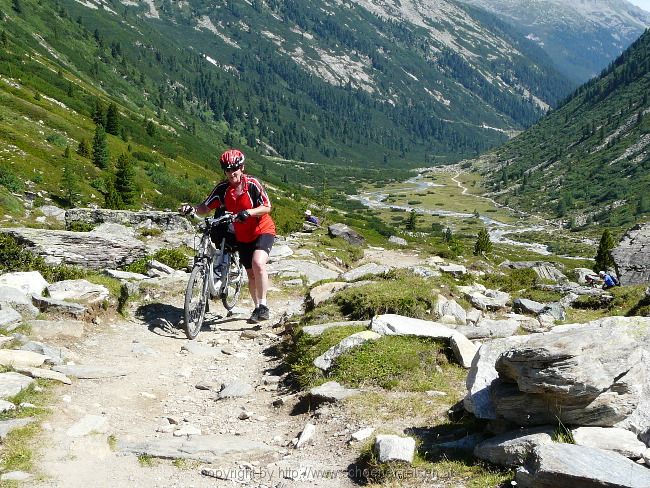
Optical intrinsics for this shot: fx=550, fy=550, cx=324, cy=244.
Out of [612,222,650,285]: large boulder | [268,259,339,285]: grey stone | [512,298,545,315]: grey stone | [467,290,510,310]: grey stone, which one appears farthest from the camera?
[612,222,650,285]: large boulder

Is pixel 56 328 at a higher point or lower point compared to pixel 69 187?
higher

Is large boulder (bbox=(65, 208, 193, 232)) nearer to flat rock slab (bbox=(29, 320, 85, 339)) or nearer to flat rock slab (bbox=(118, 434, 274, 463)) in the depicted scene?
flat rock slab (bbox=(29, 320, 85, 339))

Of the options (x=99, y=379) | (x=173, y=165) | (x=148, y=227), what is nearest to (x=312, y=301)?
(x=99, y=379)

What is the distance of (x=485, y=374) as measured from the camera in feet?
23.1

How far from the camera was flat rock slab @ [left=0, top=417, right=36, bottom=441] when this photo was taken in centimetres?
632

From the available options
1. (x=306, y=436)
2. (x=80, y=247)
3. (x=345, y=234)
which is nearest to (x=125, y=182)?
(x=345, y=234)

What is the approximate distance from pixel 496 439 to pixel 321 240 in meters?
25.3

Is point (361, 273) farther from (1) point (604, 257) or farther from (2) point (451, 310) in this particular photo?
(1) point (604, 257)

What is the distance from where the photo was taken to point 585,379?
549cm

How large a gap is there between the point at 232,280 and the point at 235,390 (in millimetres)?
5177

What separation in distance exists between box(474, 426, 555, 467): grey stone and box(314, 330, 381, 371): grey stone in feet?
11.7

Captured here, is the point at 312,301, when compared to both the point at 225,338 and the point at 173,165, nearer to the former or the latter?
the point at 225,338

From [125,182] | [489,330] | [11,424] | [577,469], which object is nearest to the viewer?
[577,469]

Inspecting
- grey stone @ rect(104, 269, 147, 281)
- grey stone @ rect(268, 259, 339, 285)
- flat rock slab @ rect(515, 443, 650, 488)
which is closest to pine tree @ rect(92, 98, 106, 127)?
grey stone @ rect(268, 259, 339, 285)
